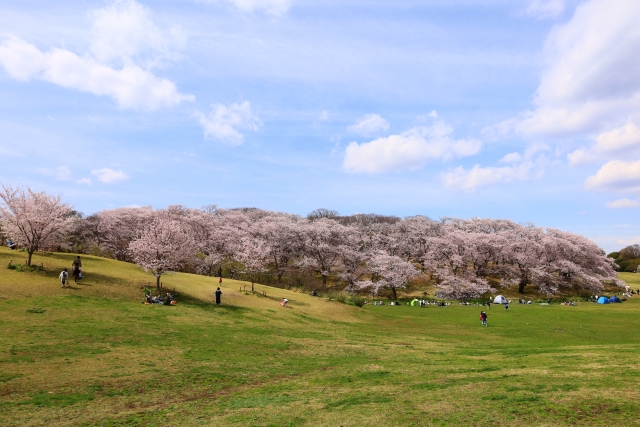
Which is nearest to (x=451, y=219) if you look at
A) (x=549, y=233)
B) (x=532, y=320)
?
(x=549, y=233)

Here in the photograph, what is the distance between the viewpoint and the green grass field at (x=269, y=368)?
1196 centimetres

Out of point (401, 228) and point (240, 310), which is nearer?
point (240, 310)

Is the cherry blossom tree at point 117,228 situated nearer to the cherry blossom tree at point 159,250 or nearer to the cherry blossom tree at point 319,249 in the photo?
the cherry blossom tree at point 319,249

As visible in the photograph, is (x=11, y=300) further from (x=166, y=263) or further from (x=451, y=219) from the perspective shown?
(x=451, y=219)

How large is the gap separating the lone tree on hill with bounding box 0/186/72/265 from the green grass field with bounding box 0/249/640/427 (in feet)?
10.2

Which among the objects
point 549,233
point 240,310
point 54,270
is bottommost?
point 240,310

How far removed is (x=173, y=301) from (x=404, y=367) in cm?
2548

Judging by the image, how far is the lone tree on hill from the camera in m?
40.2

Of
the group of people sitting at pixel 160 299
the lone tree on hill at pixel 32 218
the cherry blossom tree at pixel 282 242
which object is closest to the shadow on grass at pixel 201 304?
the group of people sitting at pixel 160 299

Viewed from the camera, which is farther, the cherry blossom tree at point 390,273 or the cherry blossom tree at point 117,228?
the cherry blossom tree at point 117,228

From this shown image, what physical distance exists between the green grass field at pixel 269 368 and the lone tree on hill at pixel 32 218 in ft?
10.2

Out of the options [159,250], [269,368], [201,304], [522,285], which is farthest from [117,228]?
[522,285]

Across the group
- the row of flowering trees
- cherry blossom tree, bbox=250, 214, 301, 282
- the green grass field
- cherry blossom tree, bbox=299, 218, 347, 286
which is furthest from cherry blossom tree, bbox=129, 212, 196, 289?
cherry blossom tree, bbox=299, 218, 347, 286

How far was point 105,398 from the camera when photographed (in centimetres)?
1437
